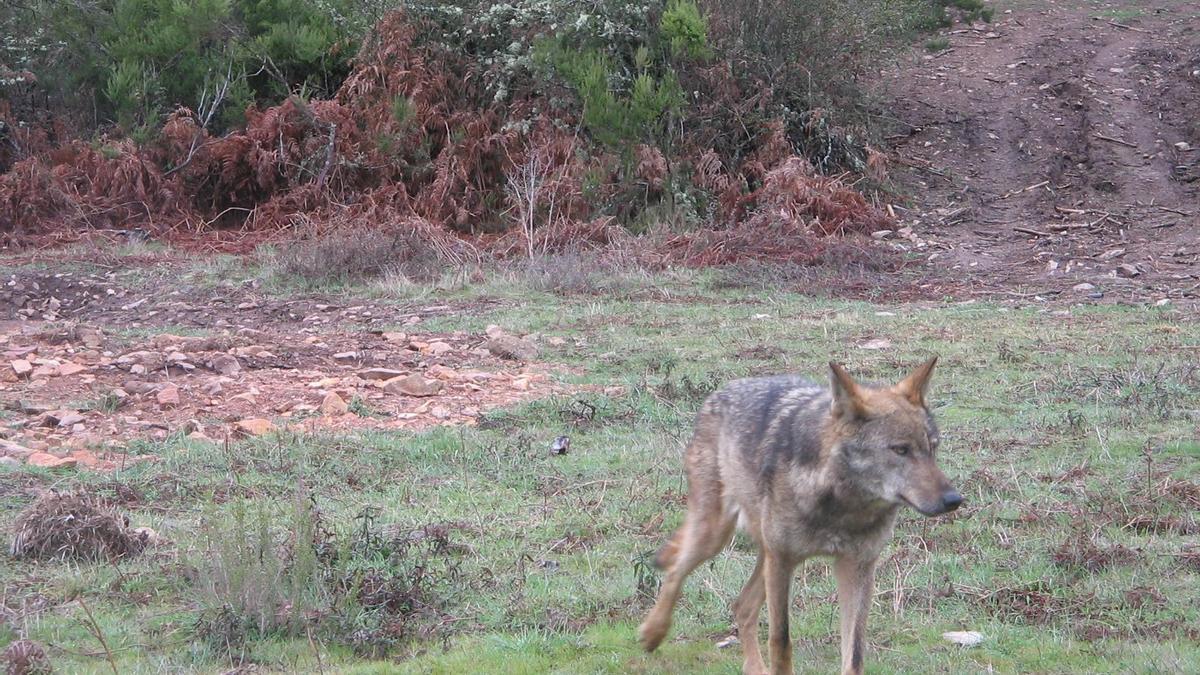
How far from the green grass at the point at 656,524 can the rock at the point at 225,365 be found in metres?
2.12

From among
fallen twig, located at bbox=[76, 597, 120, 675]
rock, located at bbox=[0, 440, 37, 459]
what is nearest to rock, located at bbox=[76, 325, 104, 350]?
rock, located at bbox=[0, 440, 37, 459]

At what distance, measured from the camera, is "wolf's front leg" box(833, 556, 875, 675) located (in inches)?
208

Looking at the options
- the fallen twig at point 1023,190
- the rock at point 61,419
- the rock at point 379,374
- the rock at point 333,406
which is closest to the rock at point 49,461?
the rock at point 61,419

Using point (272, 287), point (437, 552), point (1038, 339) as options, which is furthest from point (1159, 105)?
point (437, 552)

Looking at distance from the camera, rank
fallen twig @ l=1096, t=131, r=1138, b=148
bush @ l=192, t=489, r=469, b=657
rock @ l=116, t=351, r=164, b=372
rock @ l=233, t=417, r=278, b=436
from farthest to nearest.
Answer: fallen twig @ l=1096, t=131, r=1138, b=148 < rock @ l=116, t=351, r=164, b=372 < rock @ l=233, t=417, r=278, b=436 < bush @ l=192, t=489, r=469, b=657

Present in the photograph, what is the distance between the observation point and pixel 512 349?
1274 cm

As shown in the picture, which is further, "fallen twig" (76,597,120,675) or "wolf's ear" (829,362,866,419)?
"fallen twig" (76,597,120,675)

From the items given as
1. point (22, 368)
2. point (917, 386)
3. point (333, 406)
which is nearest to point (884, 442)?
point (917, 386)

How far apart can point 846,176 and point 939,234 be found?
7.06 feet

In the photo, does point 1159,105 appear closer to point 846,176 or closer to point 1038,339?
point 846,176

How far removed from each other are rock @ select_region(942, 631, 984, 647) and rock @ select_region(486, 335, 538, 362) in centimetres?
706

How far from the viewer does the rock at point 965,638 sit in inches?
236

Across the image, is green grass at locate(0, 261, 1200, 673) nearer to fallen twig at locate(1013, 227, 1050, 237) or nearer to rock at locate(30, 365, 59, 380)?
rock at locate(30, 365, 59, 380)

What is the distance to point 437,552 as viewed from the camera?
7242 millimetres
